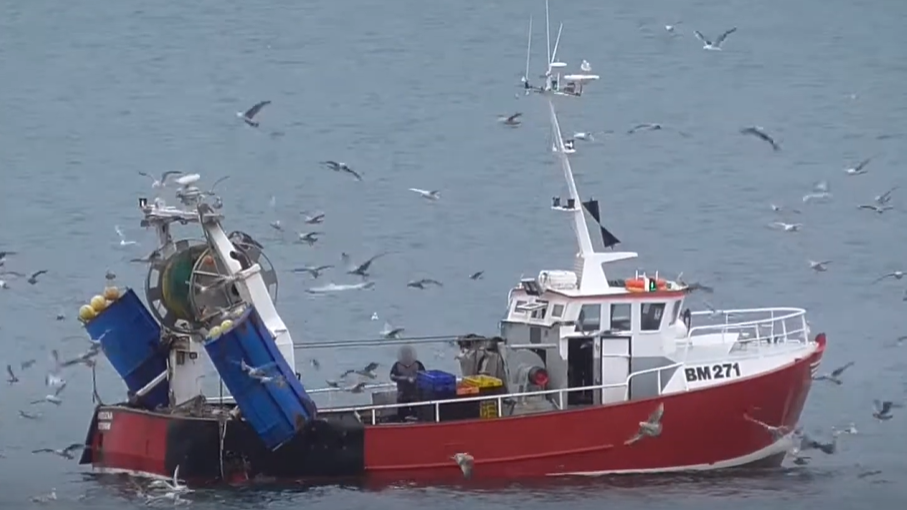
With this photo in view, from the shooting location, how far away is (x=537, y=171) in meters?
62.5

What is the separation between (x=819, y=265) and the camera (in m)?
46.4

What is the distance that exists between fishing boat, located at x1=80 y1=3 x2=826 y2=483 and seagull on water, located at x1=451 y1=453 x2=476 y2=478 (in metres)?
0.02

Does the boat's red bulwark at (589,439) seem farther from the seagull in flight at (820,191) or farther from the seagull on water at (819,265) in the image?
the seagull in flight at (820,191)

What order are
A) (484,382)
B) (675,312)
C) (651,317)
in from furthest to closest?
(675,312) → (651,317) → (484,382)

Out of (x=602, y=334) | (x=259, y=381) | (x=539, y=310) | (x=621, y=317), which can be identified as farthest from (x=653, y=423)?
(x=259, y=381)

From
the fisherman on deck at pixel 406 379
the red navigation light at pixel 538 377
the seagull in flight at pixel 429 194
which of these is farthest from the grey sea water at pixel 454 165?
the red navigation light at pixel 538 377

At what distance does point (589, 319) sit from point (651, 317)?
Result: 0.77 meters

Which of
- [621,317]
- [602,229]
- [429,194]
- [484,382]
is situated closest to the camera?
[484,382]

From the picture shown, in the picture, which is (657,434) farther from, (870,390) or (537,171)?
(537,171)

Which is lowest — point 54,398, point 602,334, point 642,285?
point 54,398

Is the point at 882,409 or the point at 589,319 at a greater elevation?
the point at 589,319

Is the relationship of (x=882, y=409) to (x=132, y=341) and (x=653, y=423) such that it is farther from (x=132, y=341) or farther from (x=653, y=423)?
(x=132, y=341)

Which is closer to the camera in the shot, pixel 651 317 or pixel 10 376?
pixel 651 317

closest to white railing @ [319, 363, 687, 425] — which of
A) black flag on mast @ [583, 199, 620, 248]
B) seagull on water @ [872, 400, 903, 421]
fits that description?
black flag on mast @ [583, 199, 620, 248]
